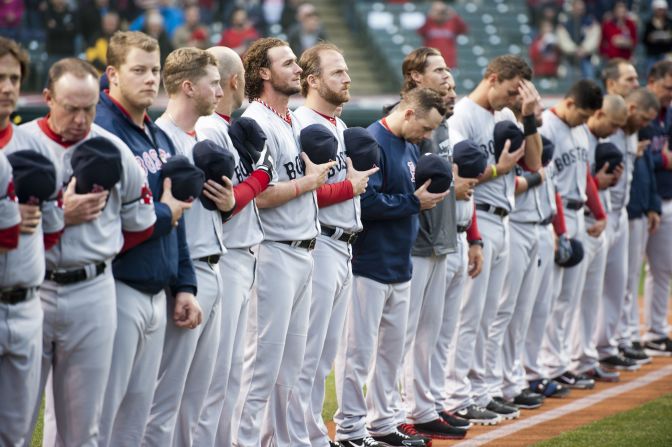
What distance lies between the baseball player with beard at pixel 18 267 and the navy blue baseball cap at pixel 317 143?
1828 mm

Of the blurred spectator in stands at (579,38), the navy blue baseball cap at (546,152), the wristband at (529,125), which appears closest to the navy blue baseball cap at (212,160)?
the wristband at (529,125)

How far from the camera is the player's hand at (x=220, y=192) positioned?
4953 millimetres

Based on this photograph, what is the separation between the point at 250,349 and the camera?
18.6 ft

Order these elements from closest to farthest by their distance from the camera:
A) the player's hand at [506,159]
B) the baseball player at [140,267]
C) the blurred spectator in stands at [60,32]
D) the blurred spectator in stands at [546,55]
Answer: the baseball player at [140,267], the player's hand at [506,159], the blurred spectator in stands at [60,32], the blurred spectator in stands at [546,55]

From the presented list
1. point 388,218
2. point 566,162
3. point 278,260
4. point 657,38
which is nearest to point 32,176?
point 278,260

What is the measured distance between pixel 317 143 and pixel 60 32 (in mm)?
10217

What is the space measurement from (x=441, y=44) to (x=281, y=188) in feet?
43.3

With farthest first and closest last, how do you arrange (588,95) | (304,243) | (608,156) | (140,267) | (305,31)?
(305,31)
(608,156)
(588,95)
(304,243)
(140,267)

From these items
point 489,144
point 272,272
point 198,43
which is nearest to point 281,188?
point 272,272

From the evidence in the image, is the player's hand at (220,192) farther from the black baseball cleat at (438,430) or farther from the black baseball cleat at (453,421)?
the black baseball cleat at (453,421)

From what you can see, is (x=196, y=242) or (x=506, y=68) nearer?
(x=196, y=242)

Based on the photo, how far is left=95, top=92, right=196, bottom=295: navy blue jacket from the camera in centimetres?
452

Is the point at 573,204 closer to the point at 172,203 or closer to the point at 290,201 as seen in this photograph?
the point at 290,201

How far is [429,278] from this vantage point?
22.5ft
